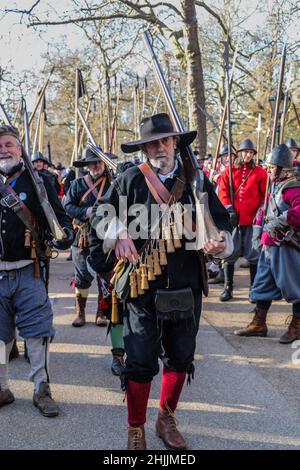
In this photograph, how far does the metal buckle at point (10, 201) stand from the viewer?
11.6 feet

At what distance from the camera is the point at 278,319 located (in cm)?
586

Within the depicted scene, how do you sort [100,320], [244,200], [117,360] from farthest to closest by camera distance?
[244,200], [100,320], [117,360]

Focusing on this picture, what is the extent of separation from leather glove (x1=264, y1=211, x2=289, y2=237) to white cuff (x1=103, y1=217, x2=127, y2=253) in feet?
7.57

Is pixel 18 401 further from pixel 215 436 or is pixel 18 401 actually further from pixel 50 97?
pixel 50 97

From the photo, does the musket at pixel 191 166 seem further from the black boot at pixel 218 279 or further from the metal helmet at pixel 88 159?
the black boot at pixel 218 279

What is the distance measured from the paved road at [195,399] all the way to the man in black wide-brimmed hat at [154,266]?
322mm

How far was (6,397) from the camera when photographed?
3.62 meters

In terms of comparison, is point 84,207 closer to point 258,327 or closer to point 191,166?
point 258,327

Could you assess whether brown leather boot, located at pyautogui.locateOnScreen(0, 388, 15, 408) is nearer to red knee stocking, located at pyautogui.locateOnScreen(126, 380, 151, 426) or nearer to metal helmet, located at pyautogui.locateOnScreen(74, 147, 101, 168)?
red knee stocking, located at pyautogui.locateOnScreen(126, 380, 151, 426)

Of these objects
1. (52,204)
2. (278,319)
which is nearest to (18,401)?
(52,204)

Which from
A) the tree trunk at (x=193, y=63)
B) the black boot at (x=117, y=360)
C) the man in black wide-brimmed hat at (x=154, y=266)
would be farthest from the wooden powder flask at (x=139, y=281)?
the tree trunk at (x=193, y=63)

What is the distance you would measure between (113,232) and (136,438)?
3.88 feet

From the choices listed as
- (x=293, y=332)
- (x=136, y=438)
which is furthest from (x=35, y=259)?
(x=293, y=332)

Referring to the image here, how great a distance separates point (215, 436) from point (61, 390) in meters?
1.28
